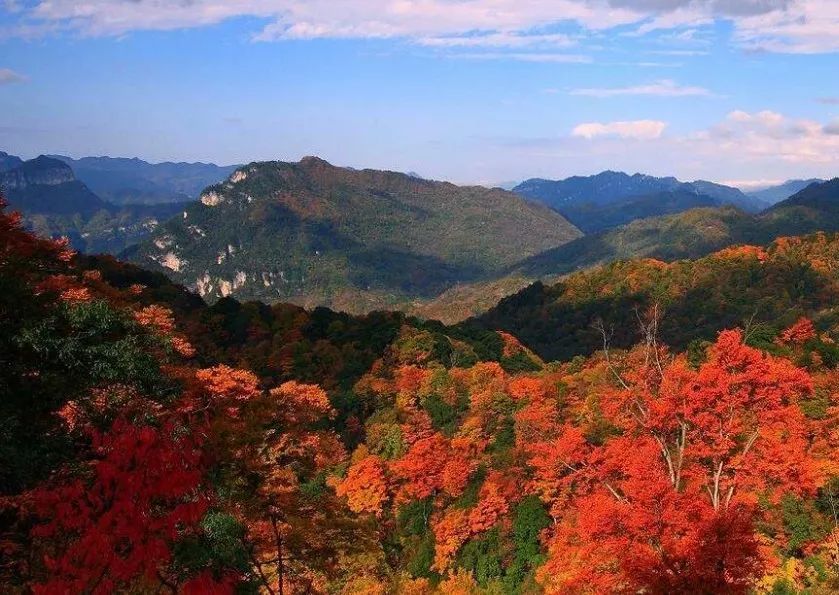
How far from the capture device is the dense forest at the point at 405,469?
13438mm

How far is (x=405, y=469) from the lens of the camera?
152ft

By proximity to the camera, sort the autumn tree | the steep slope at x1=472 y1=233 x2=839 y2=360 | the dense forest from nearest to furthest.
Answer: the dense forest < the autumn tree < the steep slope at x1=472 y1=233 x2=839 y2=360

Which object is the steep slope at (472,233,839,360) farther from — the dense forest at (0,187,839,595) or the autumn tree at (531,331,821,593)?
the autumn tree at (531,331,821,593)

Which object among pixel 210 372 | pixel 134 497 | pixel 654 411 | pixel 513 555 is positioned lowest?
pixel 513 555

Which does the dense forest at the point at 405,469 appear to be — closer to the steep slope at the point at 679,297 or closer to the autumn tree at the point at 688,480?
the autumn tree at the point at 688,480

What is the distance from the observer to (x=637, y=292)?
128875mm

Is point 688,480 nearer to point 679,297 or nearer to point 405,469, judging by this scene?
point 405,469

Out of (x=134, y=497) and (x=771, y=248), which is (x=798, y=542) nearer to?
(x=134, y=497)

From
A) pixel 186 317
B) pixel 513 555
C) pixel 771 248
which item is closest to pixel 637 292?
pixel 771 248

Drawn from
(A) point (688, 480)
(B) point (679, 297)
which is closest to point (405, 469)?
(A) point (688, 480)

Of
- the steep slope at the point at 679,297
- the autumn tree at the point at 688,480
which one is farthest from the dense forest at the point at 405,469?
the steep slope at the point at 679,297

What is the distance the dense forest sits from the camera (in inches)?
529

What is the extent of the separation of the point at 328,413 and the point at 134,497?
49.6 m

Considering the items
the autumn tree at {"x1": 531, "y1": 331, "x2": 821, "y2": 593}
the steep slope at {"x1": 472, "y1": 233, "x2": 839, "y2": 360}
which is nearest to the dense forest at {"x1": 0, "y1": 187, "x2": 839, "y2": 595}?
the autumn tree at {"x1": 531, "y1": 331, "x2": 821, "y2": 593}
